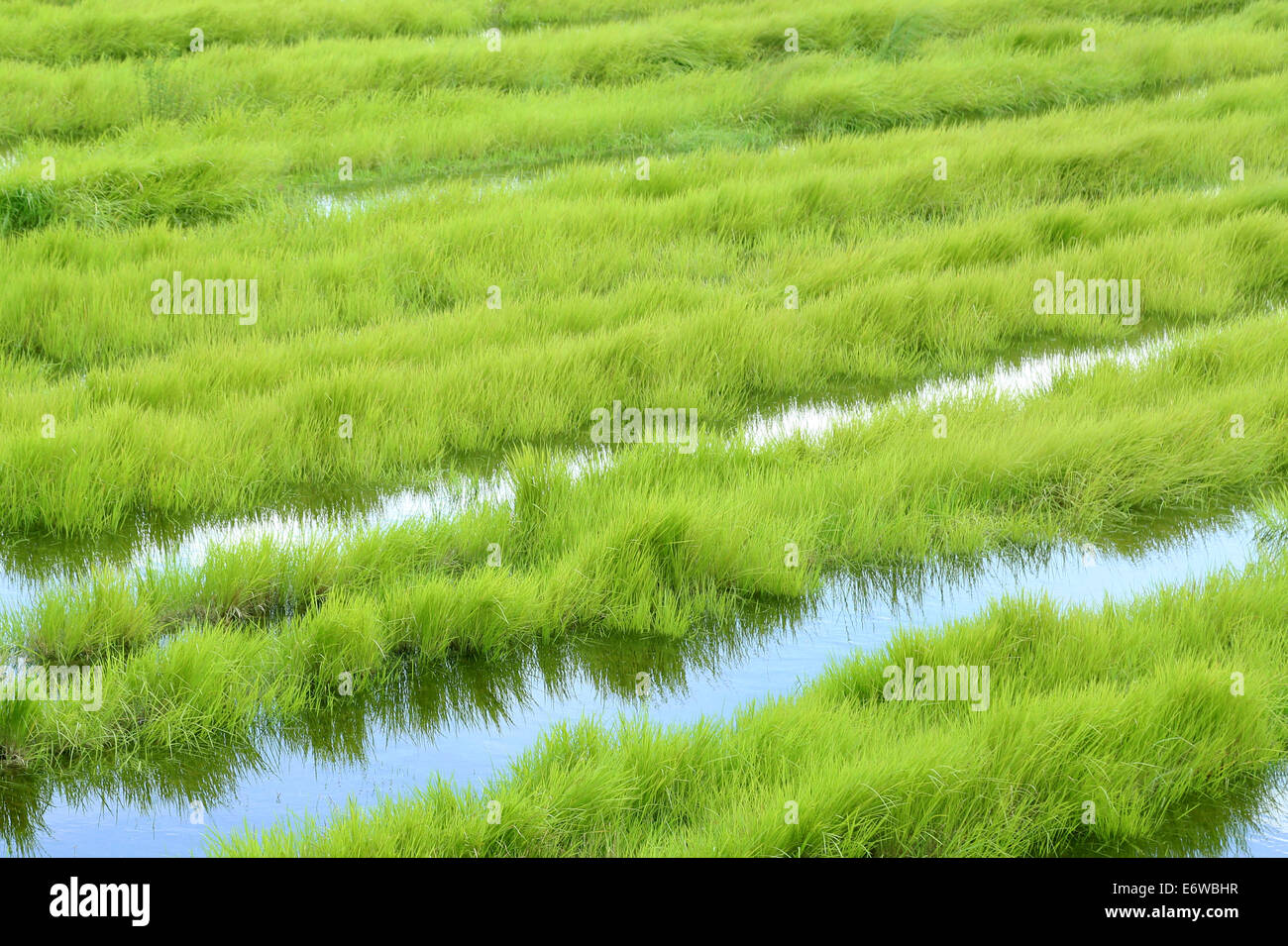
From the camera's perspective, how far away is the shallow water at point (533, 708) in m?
2.60

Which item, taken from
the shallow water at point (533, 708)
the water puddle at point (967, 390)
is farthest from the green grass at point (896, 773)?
the water puddle at point (967, 390)

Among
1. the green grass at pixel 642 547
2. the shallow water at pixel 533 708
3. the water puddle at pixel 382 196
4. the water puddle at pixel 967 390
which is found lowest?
the shallow water at pixel 533 708

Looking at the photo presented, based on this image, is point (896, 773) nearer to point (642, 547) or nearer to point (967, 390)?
point (642, 547)

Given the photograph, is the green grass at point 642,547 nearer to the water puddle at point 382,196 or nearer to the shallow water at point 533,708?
the shallow water at point 533,708

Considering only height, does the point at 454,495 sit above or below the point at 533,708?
above

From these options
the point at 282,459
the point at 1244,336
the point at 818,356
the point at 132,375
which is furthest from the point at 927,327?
the point at 132,375

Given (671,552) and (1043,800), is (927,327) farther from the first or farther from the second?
(1043,800)

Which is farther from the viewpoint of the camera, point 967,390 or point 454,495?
point 967,390

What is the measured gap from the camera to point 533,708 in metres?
3.08

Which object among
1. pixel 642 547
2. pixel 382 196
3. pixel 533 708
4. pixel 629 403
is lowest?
pixel 533 708

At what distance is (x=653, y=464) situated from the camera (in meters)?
4.23

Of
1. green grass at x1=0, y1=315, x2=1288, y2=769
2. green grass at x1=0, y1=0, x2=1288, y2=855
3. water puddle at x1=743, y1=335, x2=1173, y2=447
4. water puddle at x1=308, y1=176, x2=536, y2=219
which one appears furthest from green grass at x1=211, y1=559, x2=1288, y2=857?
water puddle at x1=308, y1=176, x2=536, y2=219

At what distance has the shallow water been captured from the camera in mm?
2600

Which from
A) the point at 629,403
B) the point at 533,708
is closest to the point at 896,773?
the point at 533,708
